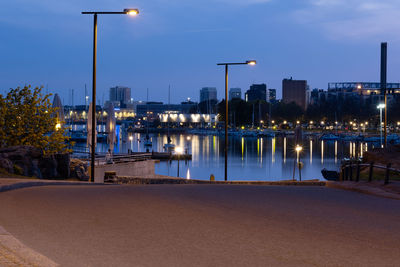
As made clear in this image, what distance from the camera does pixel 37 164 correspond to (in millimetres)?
24734

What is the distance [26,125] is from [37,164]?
4.33 metres

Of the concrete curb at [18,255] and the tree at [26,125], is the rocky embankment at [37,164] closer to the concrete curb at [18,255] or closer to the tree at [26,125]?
the tree at [26,125]

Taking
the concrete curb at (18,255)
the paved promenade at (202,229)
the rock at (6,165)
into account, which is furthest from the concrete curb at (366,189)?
the rock at (6,165)

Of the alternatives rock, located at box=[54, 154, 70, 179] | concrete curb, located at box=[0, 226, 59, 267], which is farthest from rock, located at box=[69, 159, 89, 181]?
concrete curb, located at box=[0, 226, 59, 267]

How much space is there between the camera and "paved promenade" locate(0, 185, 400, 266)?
6.88 metres

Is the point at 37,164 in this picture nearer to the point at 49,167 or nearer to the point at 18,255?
the point at 49,167

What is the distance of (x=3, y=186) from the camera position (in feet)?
45.3

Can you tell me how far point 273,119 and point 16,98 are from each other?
569 feet

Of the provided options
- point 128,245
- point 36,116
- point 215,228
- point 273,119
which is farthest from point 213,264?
point 273,119

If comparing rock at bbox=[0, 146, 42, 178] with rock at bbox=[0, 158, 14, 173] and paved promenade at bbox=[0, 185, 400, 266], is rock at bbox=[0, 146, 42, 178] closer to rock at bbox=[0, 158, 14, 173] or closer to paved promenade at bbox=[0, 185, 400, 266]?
rock at bbox=[0, 158, 14, 173]

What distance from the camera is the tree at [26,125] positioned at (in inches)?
1085

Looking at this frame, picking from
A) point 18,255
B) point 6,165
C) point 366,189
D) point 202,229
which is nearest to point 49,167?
point 6,165

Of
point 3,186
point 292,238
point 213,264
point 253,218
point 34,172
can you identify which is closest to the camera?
point 213,264

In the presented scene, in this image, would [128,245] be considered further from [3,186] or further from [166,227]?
[3,186]
